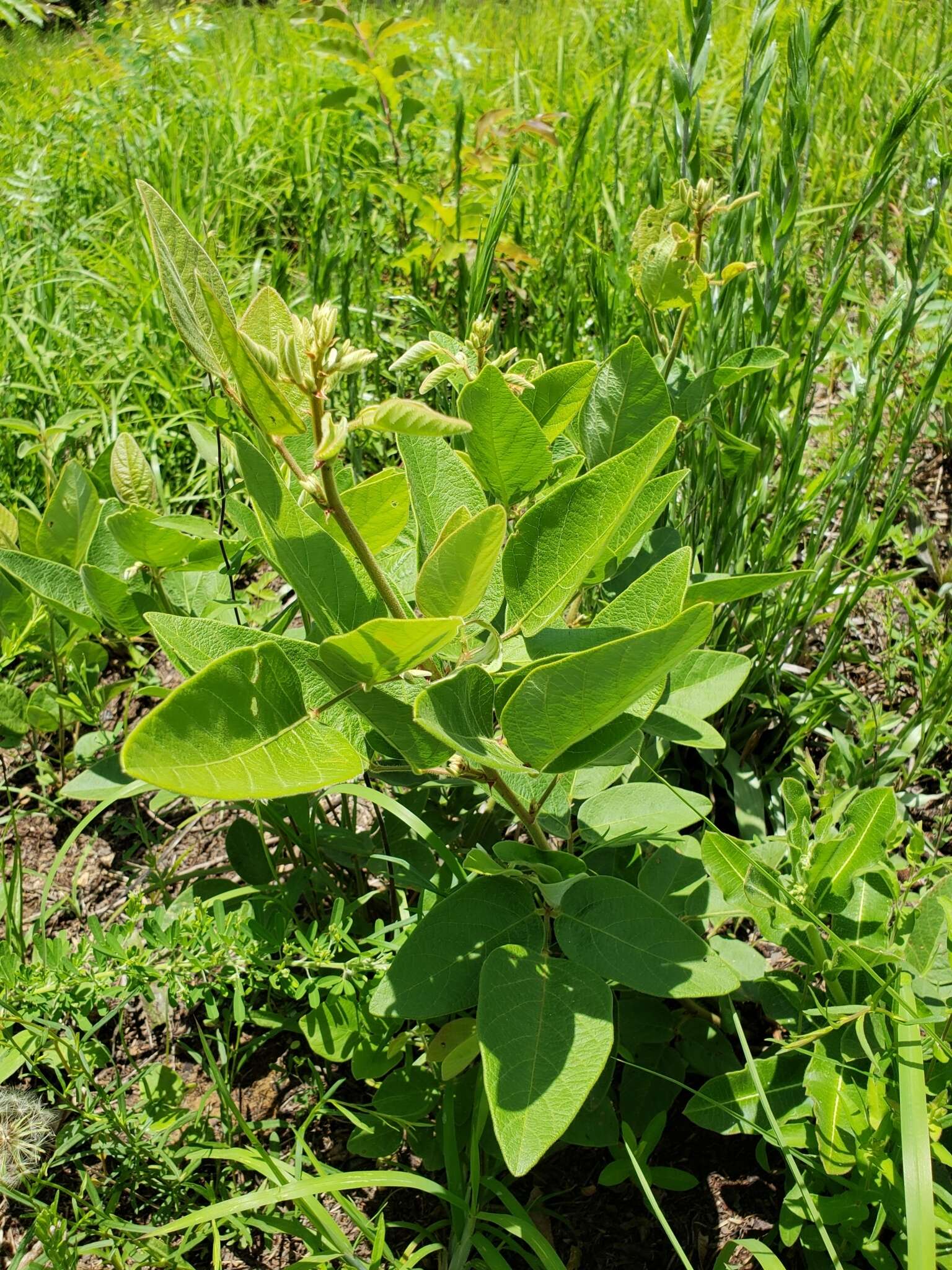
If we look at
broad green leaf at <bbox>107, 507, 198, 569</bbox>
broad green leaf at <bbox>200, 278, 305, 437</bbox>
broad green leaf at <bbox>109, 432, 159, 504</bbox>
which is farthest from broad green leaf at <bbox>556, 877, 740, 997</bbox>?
broad green leaf at <bbox>109, 432, 159, 504</bbox>

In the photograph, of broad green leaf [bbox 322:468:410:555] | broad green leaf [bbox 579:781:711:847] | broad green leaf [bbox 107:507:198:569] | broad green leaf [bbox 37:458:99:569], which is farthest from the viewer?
broad green leaf [bbox 37:458:99:569]

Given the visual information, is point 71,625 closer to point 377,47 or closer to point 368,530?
point 368,530

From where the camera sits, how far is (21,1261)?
136cm

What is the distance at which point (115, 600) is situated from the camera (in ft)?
4.99

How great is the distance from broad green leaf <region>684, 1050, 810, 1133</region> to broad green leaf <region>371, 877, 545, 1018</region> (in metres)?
0.35

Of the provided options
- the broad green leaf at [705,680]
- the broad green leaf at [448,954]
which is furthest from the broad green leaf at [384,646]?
the broad green leaf at [705,680]

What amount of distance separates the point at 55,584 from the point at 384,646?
0.99 meters

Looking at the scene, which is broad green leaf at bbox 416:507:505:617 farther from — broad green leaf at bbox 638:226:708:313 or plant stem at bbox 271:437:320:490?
broad green leaf at bbox 638:226:708:313

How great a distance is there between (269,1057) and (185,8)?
15.4 ft

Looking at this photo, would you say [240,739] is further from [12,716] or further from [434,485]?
[12,716]

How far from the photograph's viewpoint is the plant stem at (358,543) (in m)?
0.77

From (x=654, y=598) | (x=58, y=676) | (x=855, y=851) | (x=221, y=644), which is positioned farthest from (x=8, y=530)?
(x=855, y=851)

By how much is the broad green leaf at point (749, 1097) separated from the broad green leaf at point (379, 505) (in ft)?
2.52

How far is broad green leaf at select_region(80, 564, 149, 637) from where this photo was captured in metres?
1.49
